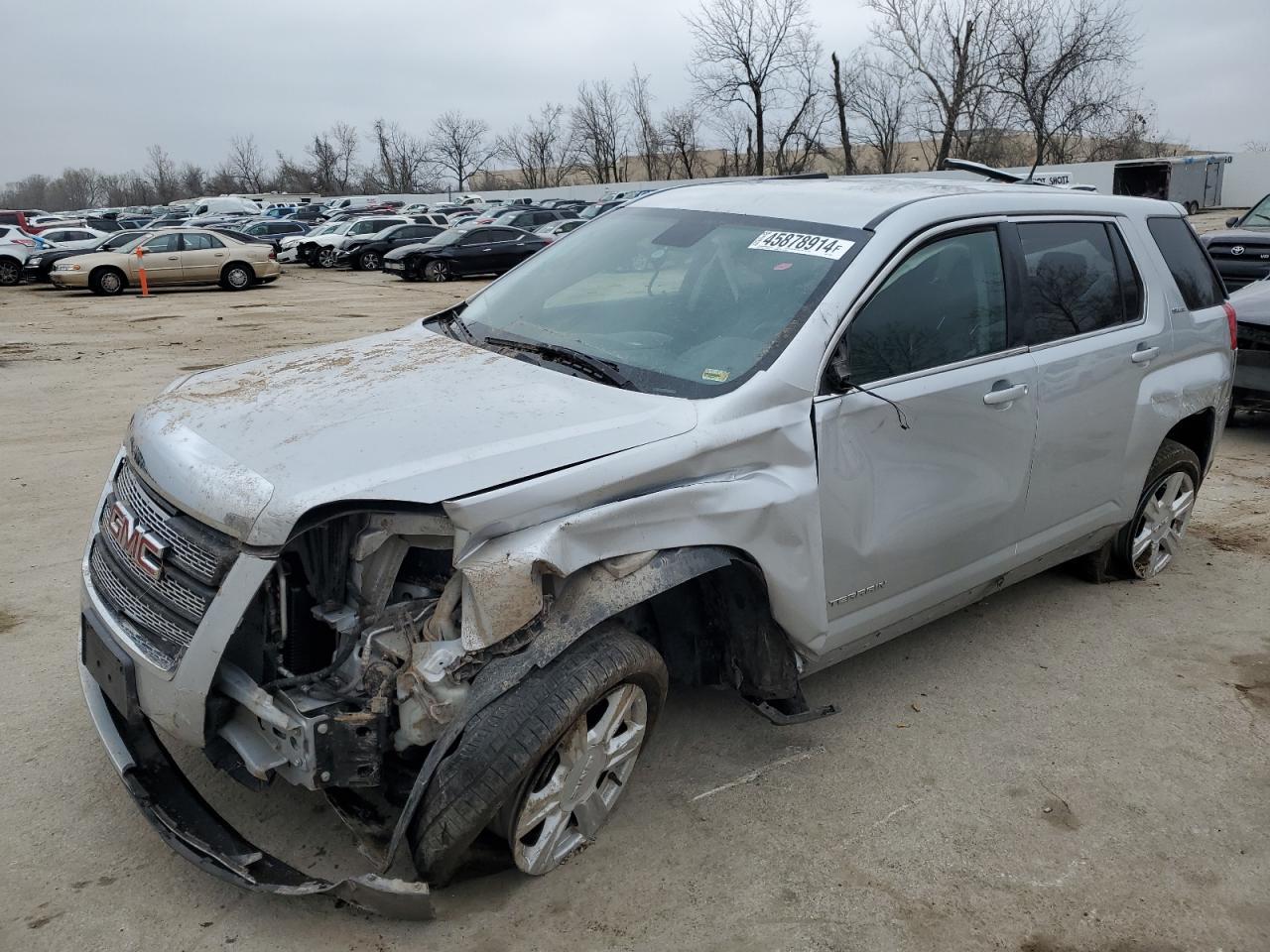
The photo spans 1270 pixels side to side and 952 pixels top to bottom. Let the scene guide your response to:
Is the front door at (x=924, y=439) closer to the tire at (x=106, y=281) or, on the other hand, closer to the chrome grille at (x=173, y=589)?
the chrome grille at (x=173, y=589)

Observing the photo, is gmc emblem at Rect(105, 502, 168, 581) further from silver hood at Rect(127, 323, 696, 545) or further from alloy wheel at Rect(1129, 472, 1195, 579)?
alloy wheel at Rect(1129, 472, 1195, 579)

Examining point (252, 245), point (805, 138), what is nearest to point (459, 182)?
point (805, 138)

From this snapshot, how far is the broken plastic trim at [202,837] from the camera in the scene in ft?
8.43

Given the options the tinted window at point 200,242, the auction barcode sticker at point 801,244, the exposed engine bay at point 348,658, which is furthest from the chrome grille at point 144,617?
the tinted window at point 200,242

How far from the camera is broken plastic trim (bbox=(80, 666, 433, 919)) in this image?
2.57 m

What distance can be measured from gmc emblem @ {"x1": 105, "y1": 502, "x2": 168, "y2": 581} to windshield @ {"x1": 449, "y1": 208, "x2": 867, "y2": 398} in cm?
138

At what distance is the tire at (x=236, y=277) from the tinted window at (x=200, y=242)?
0.51m

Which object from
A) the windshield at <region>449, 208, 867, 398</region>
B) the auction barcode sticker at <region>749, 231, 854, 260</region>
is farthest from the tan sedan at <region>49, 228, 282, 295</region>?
the auction barcode sticker at <region>749, 231, 854, 260</region>

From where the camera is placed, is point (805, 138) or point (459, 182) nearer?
point (805, 138)

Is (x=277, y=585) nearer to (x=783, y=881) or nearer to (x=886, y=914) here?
(x=783, y=881)

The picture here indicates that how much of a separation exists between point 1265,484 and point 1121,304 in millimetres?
3444

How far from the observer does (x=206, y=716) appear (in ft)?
8.79

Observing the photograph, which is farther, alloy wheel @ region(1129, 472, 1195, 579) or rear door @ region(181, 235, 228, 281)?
rear door @ region(181, 235, 228, 281)

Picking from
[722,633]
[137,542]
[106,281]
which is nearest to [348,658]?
[137,542]
